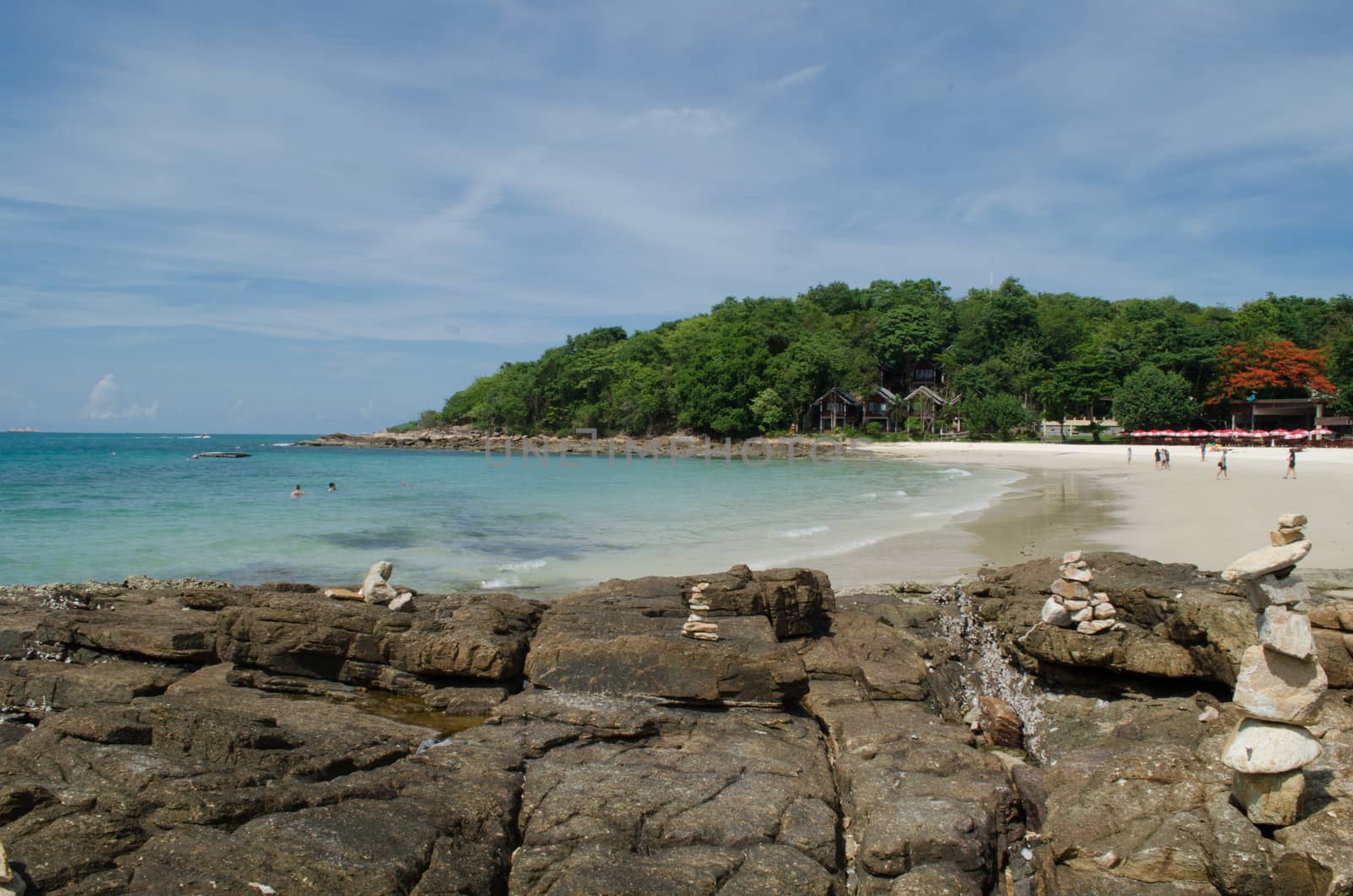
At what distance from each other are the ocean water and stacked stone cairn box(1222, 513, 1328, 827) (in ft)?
29.7

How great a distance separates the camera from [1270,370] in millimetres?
59406

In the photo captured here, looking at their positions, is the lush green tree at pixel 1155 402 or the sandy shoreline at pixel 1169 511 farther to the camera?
the lush green tree at pixel 1155 402

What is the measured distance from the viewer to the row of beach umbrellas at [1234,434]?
5138 cm

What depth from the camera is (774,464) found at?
59250 millimetres

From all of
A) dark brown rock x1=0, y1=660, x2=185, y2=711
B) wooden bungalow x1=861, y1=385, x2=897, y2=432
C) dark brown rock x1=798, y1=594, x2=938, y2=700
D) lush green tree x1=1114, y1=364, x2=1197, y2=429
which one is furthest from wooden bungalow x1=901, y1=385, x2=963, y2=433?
dark brown rock x1=0, y1=660, x2=185, y2=711

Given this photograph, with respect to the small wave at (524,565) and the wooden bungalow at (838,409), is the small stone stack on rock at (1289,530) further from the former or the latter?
the wooden bungalow at (838,409)

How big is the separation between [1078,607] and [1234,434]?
60803 millimetres

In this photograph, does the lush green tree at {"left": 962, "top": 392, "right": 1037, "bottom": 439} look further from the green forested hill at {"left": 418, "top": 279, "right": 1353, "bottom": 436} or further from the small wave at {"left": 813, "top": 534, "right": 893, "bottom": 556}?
the small wave at {"left": 813, "top": 534, "right": 893, "bottom": 556}

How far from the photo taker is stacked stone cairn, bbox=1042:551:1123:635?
7.51 metres

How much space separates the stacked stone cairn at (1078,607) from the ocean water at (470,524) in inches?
229

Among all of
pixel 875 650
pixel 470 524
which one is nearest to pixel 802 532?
pixel 470 524

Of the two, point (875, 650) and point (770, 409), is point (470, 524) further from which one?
point (770, 409)

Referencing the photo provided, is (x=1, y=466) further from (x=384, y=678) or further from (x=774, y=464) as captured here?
(x=384, y=678)

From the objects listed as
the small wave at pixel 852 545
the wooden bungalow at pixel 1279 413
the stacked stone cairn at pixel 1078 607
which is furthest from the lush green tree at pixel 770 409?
the stacked stone cairn at pixel 1078 607
